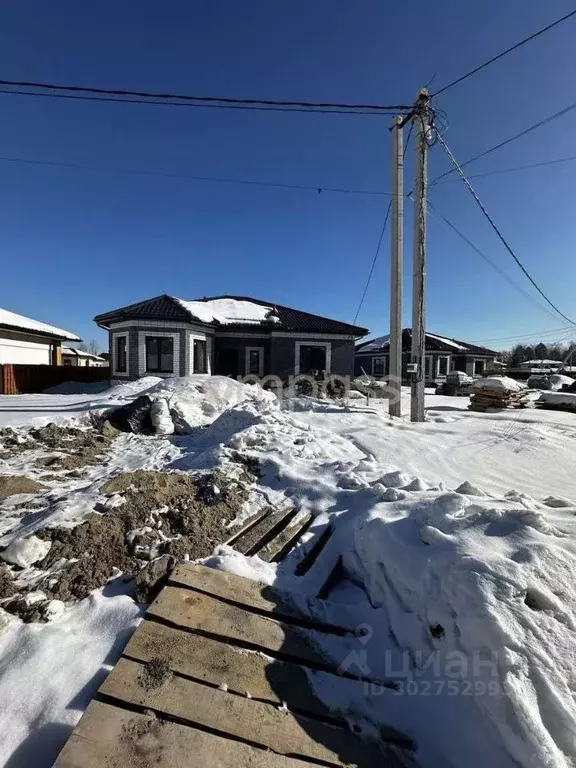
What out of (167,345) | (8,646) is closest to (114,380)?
(167,345)

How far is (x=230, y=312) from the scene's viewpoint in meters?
19.9

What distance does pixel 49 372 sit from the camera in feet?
56.3

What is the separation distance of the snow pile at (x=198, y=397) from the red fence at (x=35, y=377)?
403 inches

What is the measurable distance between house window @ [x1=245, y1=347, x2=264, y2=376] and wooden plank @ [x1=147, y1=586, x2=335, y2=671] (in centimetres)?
1657

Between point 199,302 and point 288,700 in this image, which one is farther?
point 199,302

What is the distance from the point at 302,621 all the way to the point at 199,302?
20623 millimetres

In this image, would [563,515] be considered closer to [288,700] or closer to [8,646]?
[288,700]

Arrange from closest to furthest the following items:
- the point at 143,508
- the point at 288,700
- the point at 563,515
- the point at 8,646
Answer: the point at 288,700, the point at 8,646, the point at 563,515, the point at 143,508

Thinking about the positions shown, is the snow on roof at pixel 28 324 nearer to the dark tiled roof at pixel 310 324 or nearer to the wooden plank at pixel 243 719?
the dark tiled roof at pixel 310 324

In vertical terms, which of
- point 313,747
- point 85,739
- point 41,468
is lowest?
point 313,747

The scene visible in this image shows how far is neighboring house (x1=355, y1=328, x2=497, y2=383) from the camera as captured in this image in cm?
3042

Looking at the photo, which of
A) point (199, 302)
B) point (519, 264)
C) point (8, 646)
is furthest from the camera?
point (199, 302)

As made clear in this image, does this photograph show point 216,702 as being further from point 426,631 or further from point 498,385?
point 498,385

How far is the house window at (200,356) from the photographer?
1727 cm
